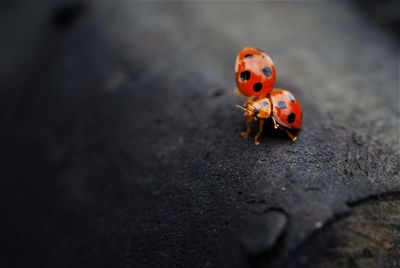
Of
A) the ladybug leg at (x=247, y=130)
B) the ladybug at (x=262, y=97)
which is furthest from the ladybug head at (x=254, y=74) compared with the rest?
the ladybug leg at (x=247, y=130)

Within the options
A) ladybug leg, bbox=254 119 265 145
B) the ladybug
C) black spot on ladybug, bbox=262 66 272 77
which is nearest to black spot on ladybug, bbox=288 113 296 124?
the ladybug

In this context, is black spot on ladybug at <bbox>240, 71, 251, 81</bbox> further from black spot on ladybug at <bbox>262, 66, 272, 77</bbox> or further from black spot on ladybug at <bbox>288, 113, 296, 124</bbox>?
black spot on ladybug at <bbox>288, 113, 296, 124</bbox>

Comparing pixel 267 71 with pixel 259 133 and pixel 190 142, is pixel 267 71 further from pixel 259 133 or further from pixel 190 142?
pixel 190 142

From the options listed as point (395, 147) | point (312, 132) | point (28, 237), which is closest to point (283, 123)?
point (312, 132)

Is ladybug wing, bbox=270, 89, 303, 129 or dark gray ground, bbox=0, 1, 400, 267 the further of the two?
ladybug wing, bbox=270, 89, 303, 129

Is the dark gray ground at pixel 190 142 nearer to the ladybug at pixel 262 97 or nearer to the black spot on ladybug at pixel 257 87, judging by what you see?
the ladybug at pixel 262 97

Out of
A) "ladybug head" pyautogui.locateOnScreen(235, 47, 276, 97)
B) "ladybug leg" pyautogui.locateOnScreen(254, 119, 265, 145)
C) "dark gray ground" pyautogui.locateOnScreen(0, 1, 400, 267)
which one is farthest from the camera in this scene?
"ladybug head" pyautogui.locateOnScreen(235, 47, 276, 97)

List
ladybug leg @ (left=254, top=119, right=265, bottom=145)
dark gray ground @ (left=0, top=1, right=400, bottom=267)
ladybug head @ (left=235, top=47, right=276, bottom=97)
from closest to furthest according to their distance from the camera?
dark gray ground @ (left=0, top=1, right=400, bottom=267) → ladybug leg @ (left=254, top=119, right=265, bottom=145) → ladybug head @ (left=235, top=47, right=276, bottom=97)

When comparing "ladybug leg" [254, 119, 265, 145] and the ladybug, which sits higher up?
the ladybug
